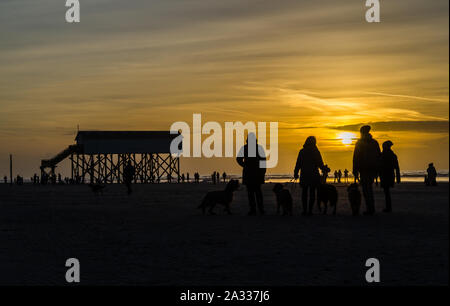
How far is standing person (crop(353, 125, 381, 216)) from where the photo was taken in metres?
17.6

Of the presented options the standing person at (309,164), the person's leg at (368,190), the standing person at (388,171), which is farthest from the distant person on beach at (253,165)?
the standing person at (388,171)

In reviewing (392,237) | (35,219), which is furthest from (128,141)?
(392,237)

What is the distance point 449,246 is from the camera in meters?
11.2

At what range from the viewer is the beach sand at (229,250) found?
8.63 metres

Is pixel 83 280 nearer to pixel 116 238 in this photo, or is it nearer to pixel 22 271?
pixel 22 271

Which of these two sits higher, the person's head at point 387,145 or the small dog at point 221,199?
the person's head at point 387,145

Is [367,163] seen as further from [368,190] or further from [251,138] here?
[251,138]

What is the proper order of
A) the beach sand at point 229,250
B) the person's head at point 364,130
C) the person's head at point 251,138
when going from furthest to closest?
1. the person's head at point 251,138
2. the person's head at point 364,130
3. the beach sand at point 229,250

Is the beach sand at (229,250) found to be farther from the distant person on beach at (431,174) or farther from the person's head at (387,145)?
the distant person on beach at (431,174)

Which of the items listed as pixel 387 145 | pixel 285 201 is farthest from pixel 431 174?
pixel 285 201

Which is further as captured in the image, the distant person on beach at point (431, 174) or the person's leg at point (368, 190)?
the distant person on beach at point (431, 174)

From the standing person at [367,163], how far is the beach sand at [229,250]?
2.36ft

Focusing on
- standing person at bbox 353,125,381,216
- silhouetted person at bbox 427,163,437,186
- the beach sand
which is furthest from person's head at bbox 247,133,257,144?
silhouetted person at bbox 427,163,437,186

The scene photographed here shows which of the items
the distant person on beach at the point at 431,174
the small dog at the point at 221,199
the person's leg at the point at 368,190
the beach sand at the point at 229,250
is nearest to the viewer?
the beach sand at the point at 229,250
